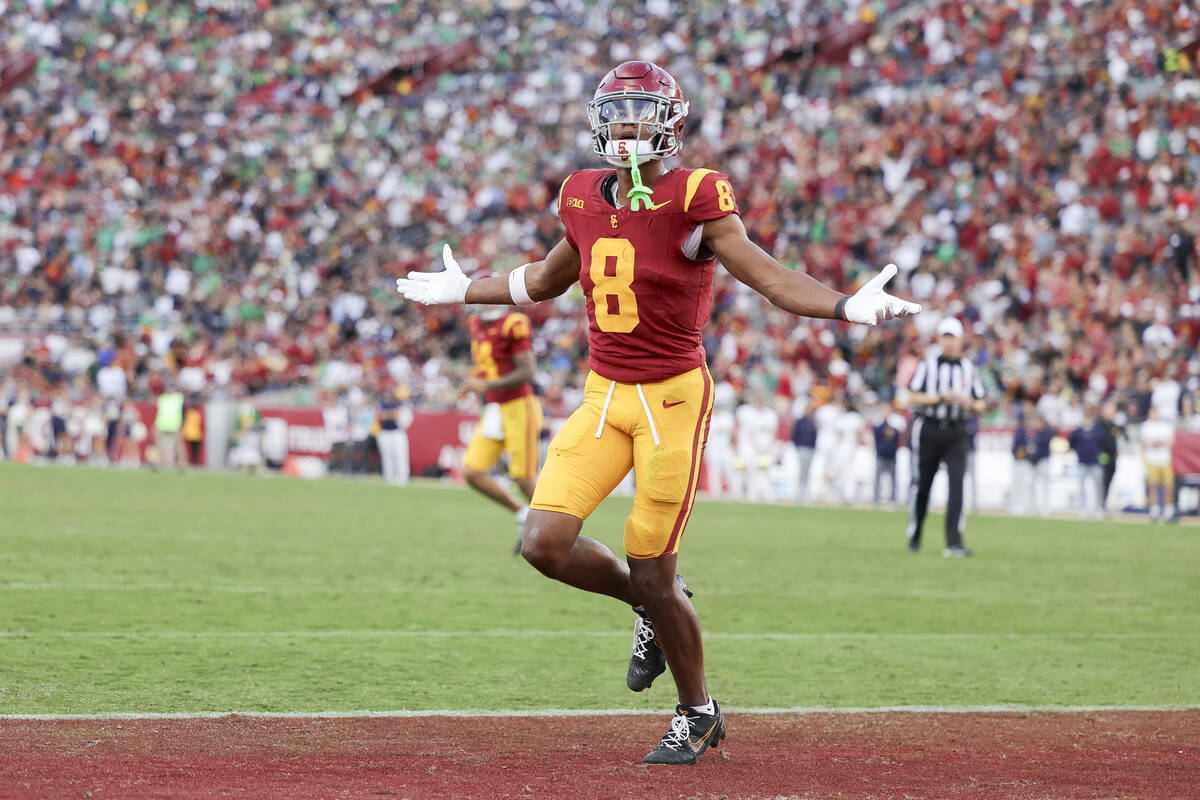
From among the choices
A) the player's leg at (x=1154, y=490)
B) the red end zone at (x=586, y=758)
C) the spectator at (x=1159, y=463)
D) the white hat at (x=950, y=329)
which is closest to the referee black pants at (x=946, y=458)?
the white hat at (x=950, y=329)

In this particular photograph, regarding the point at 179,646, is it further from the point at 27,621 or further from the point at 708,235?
the point at 708,235

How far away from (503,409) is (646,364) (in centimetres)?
751

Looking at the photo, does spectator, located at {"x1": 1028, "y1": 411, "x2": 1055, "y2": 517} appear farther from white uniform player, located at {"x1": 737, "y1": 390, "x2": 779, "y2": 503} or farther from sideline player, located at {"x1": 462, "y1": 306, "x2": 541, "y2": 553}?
sideline player, located at {"x1": 462, "y1": 306, "x2": 541, "y2": 553}

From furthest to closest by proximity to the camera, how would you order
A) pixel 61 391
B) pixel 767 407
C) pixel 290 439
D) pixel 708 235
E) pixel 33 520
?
pixel 61 391 < pixel 290 439 < pixel 767 407 < pixel 33 520 < pixel 708 235

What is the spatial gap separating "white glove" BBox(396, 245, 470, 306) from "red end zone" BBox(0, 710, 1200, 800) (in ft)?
5.25

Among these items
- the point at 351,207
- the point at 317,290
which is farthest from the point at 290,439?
the point at 351,207

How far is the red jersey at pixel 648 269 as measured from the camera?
17.0ft

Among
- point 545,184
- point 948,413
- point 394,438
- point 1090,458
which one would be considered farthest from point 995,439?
point 545,184

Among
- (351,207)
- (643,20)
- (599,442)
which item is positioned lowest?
(599,442)

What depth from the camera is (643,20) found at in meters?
33.2

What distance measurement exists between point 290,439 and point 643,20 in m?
12.0

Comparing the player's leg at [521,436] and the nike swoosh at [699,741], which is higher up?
the player's leg at [521,436]

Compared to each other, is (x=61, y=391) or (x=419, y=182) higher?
(x=419, y=182)

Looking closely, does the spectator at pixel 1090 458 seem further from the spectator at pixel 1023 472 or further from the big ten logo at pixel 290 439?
the big ten logo at pixel 290 439
